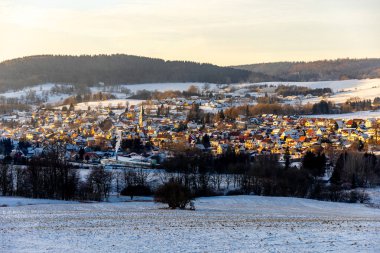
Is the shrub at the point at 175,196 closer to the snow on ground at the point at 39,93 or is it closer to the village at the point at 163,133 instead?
the village at the point at 163,133

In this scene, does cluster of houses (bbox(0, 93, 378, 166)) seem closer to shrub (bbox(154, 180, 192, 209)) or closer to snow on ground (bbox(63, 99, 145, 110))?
snow on ground (bbox(63, 99, 145, 110))

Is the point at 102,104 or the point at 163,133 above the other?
the point at 102,104

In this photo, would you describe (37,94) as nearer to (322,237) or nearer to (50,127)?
(50,127)

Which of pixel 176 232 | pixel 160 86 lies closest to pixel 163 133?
pixel 176 232

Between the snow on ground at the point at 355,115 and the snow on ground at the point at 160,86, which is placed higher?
the snow on ground at the point at 160,86

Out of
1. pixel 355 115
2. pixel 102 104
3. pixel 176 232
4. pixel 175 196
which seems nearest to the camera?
pixel 176 232

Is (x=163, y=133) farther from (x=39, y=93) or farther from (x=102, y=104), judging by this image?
(x=39, y=93)

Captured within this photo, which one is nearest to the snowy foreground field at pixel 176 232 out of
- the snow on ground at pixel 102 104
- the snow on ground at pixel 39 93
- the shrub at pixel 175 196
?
the shrub at pixel 175 196

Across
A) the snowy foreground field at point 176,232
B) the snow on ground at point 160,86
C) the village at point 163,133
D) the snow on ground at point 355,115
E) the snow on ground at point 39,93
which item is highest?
the snow on ground at point 160,86

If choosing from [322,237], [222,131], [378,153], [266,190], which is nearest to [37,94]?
[222,131]
